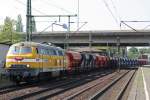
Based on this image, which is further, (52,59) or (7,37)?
(7,37)

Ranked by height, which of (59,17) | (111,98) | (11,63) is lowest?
(111,98)

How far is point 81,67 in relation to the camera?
169 feet

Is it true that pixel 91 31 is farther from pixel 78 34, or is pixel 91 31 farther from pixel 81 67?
pixel 81 67

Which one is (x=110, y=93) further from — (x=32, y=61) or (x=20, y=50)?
(x=20, y=50)

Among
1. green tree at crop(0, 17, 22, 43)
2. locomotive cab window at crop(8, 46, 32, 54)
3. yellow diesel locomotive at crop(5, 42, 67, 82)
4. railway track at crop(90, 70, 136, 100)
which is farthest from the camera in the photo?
green tree at crop(0, 17, 22, 43)

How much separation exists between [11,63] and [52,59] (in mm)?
4901

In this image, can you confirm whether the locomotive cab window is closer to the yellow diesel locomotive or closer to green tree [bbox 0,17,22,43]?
the yellow diesel locomotive

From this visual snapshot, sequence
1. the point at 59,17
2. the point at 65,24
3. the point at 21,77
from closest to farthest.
A: 1. the point at 21,77
2. the point at 59,17
3. the point at 65,24

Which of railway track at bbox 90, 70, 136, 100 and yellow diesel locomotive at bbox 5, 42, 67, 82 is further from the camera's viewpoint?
yellow diesel locomotive at bbox 5, 42, 67, 82

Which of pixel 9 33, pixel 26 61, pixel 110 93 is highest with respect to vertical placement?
pixel 9 33

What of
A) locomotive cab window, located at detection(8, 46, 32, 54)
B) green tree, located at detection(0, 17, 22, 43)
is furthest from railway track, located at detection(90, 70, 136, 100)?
green tree, located at detection(0, 17, 22, 43)

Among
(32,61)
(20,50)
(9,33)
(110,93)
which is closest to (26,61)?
(32,61)

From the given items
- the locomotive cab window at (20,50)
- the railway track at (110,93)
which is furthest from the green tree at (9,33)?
the railway track at (110,93)

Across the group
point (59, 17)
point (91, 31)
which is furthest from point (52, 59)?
point (91, 31)
